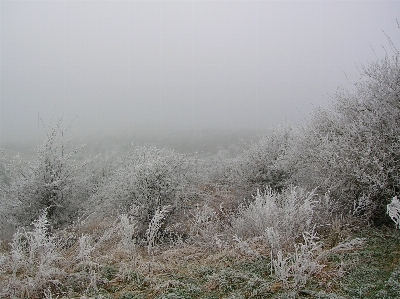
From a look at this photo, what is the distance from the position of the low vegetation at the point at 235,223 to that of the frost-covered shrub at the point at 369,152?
0.12ft

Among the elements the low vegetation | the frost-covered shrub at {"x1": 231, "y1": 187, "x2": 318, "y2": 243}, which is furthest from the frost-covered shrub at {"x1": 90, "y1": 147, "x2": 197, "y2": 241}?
the frost-covered shrub at {"x1": 231, "y1": 187, "x2": 318, "y2": 243}

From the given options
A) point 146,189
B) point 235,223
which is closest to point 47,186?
point 146,189

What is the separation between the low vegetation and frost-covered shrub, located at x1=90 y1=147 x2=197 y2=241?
50 mm

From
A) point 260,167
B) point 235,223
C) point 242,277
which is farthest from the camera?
point 260,167

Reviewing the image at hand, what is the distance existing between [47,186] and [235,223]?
298 inches

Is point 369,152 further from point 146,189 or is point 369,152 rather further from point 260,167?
point 260,167

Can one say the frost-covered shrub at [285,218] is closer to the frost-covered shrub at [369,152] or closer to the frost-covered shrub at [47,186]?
the frost-covered shrub at [369,152]

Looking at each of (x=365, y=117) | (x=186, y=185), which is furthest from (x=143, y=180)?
(x=365, y=117)

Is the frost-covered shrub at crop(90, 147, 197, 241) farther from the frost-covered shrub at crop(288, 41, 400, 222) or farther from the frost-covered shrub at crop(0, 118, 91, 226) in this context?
the frost-covered shrub at crop(288, 41, 400, 222)

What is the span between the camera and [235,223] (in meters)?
8.02

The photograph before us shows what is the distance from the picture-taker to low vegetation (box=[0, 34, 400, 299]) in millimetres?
4512

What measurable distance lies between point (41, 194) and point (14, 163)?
71.2 inches

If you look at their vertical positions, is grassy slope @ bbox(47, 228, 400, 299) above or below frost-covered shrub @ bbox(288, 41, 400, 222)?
below

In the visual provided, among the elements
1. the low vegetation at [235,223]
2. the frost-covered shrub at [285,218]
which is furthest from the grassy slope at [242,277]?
the frost-covered shrub at [285,218]
